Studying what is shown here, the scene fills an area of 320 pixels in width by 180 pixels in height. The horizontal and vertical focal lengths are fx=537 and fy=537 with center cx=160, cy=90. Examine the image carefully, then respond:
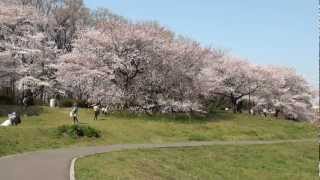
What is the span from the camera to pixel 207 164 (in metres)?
24.6

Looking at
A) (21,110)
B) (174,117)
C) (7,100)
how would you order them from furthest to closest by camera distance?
(7,100) < (174,117) < (21,110)

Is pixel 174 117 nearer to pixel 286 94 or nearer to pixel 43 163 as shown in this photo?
pixel 43 163

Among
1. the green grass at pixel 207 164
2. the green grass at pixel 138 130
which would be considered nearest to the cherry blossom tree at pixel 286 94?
the green grass at pixel 138 130

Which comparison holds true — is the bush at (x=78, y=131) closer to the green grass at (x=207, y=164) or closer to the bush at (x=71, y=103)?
the green grass at (x=207, y=164)

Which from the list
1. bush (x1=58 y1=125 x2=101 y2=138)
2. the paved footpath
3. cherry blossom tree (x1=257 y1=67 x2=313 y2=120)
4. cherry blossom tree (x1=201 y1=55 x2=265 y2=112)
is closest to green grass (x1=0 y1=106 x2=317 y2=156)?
bush (x1=58 y1=125 x2=101 y2=138)

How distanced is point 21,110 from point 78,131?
608 inches

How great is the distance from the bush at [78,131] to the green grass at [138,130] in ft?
1.21

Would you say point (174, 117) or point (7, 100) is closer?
point (174, 117)

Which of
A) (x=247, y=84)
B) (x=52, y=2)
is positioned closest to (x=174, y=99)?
(x=247, y=84)

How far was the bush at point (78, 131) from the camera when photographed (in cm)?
2709

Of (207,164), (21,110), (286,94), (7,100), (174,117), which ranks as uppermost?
(286,94)

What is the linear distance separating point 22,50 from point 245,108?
1232 inches

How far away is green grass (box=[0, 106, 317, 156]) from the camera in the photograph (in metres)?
24.9

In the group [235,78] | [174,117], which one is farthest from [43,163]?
[235,78]
